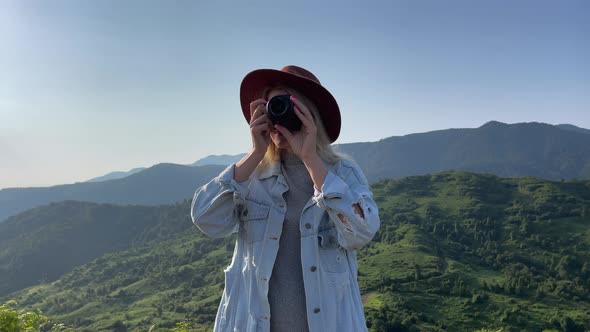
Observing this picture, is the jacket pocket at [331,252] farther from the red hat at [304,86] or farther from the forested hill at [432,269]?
the forested hill at [432,269]

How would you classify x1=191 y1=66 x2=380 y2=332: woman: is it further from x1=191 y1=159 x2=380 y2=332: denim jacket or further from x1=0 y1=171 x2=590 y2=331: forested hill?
x1=0 y1=171 x2=590 y2=331: forested hill

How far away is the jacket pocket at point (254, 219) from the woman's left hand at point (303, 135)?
35cm

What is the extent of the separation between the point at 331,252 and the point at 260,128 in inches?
29.7

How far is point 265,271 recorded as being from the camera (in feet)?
6.59

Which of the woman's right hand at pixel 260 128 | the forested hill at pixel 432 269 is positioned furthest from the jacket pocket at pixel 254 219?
the forested hill at pixel 432 269

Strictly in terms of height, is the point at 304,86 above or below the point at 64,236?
above

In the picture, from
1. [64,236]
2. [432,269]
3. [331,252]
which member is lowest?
[432,269]

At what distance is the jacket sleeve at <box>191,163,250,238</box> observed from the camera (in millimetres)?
2111

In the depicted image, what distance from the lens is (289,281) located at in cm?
207

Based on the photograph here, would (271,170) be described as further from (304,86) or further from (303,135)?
(304,86)

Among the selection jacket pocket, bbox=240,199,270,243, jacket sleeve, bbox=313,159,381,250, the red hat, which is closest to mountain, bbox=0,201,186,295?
jacket pocket, bbox=240,199,270,243

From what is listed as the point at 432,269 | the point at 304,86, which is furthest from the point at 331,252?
the point at 432,269

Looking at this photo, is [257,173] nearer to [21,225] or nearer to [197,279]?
[197,279]

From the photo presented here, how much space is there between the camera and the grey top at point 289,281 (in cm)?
202
